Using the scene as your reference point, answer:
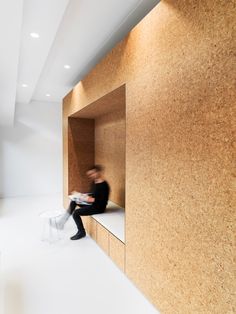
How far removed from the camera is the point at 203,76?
1.51 m

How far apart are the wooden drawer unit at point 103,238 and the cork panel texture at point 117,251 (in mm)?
115

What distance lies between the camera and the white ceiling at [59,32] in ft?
6.77

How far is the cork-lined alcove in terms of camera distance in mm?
4082

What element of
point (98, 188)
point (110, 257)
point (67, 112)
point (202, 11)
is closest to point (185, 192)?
point (202, 11)

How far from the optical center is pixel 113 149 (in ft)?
14.4

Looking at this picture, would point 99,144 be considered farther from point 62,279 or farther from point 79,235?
point 62,279

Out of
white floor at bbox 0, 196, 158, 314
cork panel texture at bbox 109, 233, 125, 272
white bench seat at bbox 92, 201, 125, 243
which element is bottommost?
white floor at bbox 0, 196, 158, 314

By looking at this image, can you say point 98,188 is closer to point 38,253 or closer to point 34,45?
point 38,253

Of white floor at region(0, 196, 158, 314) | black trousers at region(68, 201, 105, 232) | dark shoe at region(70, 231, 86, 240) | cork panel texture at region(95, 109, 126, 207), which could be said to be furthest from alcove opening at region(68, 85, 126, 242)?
white floor at region(0, 196, 158, 314)

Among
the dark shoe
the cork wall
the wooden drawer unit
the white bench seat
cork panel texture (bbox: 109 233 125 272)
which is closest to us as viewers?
the cork wall

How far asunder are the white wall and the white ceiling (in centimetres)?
257

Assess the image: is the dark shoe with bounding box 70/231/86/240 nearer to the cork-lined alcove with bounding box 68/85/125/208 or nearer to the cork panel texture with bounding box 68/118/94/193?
the cork-lined alcove with bounding box 68/85/125/208

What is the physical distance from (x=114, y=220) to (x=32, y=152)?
4475 mm

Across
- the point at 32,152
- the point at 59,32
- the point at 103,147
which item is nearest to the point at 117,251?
the point at 103,147
